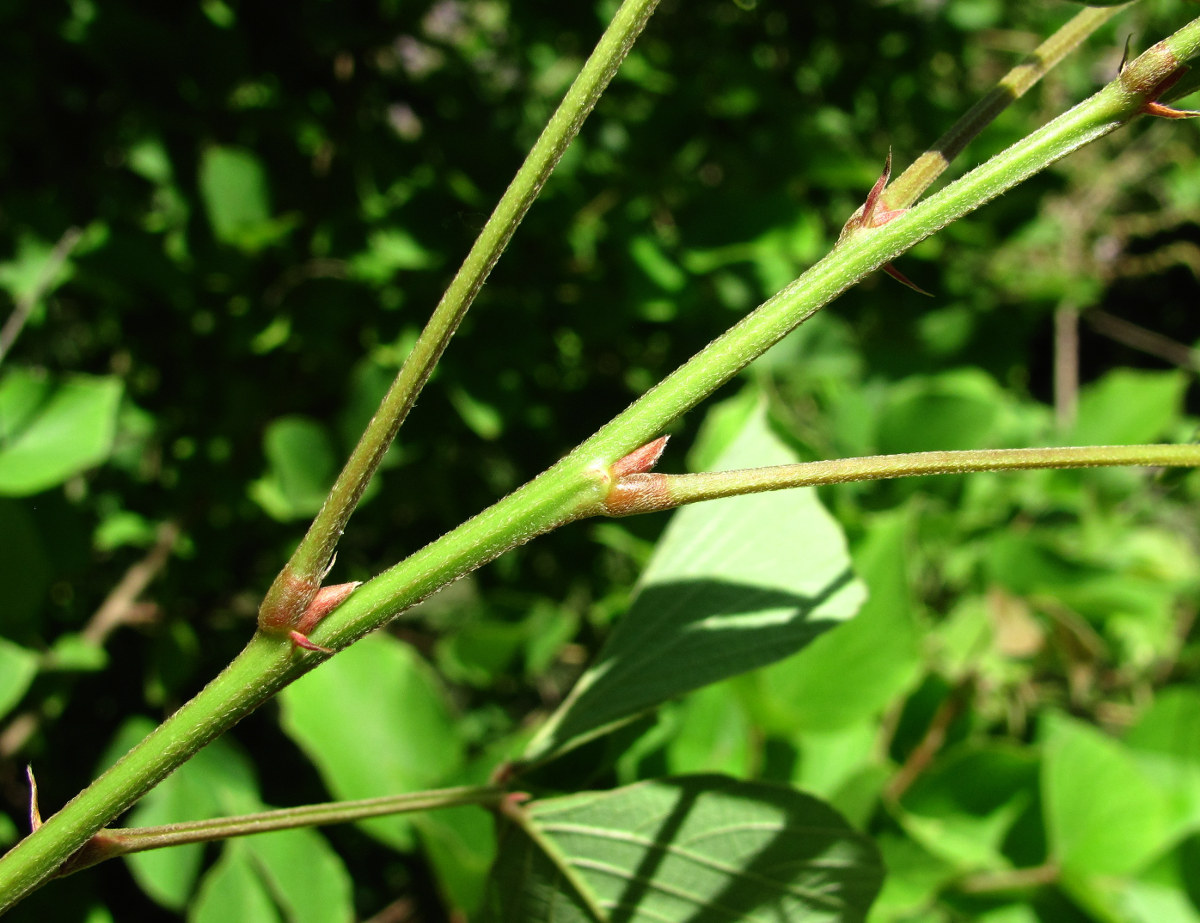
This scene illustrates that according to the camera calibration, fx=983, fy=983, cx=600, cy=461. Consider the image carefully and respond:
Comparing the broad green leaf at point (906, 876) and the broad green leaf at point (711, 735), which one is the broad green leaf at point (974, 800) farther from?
the broad green leaf at point (711, 735)

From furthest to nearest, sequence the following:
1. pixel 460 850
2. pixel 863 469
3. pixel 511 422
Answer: pixel 511 422 → pixel 460 850 → pixel 863 469

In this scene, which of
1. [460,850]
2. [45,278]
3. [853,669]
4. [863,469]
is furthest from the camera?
[45,278]

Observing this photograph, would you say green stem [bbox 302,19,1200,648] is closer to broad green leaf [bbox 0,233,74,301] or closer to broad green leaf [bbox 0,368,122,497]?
broad green leaf [bbox 0,368,122,497]

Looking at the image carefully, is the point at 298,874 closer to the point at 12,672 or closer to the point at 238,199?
the point at 12,672

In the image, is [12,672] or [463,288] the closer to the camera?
[463,288]

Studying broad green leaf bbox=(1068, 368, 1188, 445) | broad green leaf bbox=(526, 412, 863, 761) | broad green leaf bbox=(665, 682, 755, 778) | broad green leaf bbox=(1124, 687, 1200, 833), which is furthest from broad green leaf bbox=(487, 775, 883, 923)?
broad green leaf bbox=(1068, 368, 1188, 445)

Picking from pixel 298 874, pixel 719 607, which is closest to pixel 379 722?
pixel 298 874

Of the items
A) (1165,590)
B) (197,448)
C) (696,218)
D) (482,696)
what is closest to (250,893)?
(197,448)

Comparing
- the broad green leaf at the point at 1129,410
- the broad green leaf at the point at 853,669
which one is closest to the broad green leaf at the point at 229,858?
the broad green leaf at the point at 853,669
